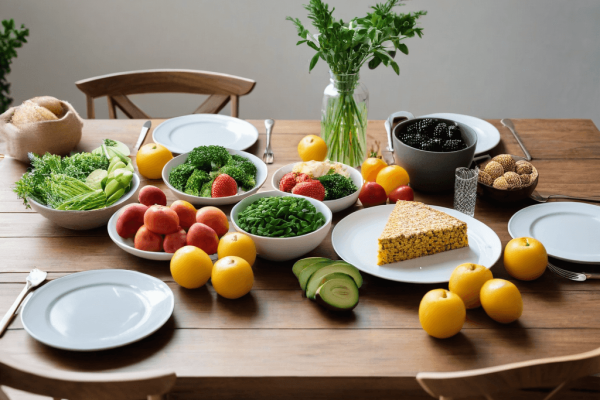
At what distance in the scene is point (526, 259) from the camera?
114cm

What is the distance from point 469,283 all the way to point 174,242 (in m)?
0.65

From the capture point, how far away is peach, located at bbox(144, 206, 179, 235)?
120cm

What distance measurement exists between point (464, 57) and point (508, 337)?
2.64m

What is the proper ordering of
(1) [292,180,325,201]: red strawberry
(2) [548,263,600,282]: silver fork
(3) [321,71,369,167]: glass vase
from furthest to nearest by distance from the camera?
(3) [321,71,369,167]: glass vase < (1) [292,180,325,201]: red strawberry < (2) [548,263,600,282]: silver fork

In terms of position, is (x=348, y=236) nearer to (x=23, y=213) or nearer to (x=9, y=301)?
(x=9, y=301)

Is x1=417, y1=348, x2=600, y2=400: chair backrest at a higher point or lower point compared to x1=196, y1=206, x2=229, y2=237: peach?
higher

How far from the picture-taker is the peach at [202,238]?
1.20 meters

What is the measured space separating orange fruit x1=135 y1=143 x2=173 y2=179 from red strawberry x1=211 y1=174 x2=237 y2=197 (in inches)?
10.0

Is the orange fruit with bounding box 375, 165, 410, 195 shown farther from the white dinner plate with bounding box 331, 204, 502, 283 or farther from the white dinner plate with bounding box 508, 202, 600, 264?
the white dinner plate with bounding box 508, 202, 600, 264

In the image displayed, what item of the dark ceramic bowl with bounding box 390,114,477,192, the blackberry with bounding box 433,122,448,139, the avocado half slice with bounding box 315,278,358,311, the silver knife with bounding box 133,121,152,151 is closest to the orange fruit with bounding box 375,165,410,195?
the dark ceramic bowl with bounding box 390,114,477,192

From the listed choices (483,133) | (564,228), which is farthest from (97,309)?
(483,133)

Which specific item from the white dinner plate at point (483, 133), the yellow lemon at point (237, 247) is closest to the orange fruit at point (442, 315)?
the yellow lemon at point (237, 247)

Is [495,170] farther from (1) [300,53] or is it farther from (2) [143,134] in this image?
(1) [300,53]

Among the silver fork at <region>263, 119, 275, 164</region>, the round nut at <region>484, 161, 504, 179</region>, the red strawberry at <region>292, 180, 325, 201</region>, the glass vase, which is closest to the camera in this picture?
the red strawberry at <region>292, 180, 325, 201</region>
